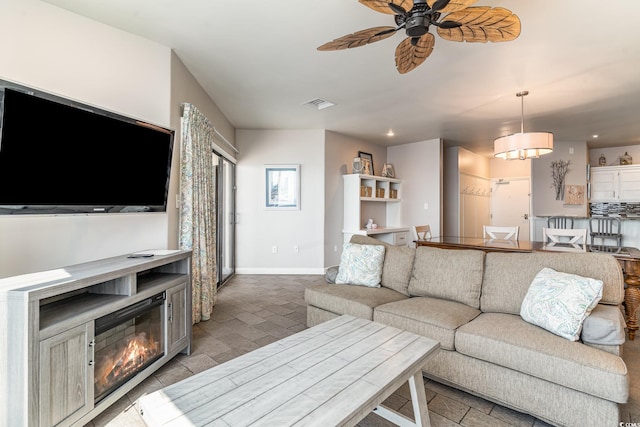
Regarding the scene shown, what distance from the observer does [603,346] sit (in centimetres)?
165

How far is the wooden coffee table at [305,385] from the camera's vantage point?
1053mm

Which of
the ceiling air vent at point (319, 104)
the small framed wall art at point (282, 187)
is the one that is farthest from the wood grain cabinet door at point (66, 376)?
the small framed wall art at point (282, 187)

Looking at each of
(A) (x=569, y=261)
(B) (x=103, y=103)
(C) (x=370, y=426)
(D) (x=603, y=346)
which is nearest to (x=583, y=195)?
(A) (x=569, y=261)

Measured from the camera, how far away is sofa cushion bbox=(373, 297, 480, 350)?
1972 millimetres

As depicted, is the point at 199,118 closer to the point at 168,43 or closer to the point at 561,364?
the point at 168,43

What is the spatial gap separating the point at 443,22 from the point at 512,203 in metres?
7.46

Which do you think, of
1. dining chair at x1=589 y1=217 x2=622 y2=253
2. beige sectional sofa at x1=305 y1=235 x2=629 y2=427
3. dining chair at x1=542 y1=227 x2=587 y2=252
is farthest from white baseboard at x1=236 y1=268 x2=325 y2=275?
dining chair at x1=589 y1=217 x2=622 y2=253

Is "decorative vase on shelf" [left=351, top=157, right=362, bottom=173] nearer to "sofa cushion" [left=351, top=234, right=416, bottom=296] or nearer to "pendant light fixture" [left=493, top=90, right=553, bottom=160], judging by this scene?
"pendant light fixture" [left=493, top=90, right=553, bottom=160]

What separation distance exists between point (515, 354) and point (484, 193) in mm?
6876

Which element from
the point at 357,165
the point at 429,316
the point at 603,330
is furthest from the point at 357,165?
the point at 603,330

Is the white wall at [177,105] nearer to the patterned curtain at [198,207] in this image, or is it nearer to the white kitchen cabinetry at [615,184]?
the patterned curtain at [198,207]

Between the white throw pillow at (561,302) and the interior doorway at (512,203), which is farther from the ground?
the interior doorway at (512,203)

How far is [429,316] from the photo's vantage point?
82.2 inches

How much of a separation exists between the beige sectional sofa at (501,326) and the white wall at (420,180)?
343 cm
